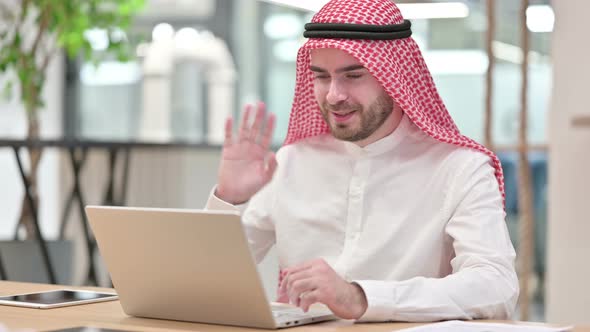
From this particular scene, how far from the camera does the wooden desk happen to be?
1.85 m

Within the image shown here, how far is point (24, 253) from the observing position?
4.53 m

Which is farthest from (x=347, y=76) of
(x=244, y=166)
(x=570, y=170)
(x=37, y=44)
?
(x=37, y=44)

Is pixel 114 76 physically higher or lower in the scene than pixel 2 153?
higher

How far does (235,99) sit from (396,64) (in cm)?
397

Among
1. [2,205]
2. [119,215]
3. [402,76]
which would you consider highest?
[402,76]

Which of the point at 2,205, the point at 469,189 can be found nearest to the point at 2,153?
the point at 2,205

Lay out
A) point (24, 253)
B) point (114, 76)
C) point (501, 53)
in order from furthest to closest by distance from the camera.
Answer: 1. point (114, 76)
2. point (501, 53)
3. point (24, 253)

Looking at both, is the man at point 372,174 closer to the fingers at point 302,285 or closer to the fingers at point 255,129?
the fingers at point 255,129

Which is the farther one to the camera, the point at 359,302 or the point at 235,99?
the point at 235,99

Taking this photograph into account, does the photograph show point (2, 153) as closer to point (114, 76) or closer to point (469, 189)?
point (114, 76)

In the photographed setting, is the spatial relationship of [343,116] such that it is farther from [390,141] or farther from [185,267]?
[185,267]

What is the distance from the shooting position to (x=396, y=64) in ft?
7.84

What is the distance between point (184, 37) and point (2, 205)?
177 centimetres

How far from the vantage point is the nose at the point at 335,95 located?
93.2 inches
